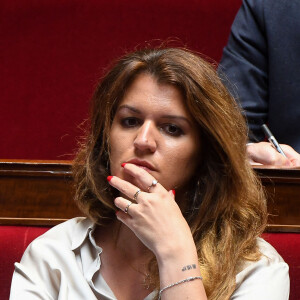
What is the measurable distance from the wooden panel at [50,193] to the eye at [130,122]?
0.50 ft

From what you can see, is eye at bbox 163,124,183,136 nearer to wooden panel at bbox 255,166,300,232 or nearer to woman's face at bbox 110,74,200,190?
woman's face at bbox 110,74,200,190

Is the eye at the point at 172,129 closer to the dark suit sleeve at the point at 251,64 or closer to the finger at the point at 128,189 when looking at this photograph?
the finger at the point at 128,189

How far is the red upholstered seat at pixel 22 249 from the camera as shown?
1.05 metres

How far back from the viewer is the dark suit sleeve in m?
1.52

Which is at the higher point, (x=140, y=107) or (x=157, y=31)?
(x=140, y=107)

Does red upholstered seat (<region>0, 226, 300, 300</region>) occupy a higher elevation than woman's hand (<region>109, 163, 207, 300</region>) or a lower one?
lower

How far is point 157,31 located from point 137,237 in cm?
109

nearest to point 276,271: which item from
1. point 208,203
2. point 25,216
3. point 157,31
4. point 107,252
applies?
point 208,203

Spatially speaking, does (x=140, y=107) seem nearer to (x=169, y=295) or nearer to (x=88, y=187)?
(x=88, y=187)

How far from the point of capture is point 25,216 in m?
1.09

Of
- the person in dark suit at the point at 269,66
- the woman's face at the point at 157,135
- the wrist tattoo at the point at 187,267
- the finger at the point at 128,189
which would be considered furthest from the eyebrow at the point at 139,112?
the person in dark suit at the point at 269,66

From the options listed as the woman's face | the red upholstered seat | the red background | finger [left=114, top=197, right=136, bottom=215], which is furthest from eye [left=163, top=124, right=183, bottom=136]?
the red background

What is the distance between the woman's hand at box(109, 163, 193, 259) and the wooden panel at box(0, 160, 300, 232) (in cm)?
18

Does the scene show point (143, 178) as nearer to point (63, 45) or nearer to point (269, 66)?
point (269, 66)
